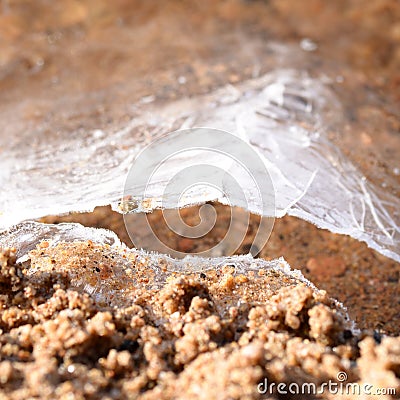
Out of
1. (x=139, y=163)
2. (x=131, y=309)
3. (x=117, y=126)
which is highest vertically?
(x=117, y=126)

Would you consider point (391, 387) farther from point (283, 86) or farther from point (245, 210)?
point (283, 86)

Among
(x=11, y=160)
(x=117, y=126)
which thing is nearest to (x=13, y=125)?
(x=11, y=160)
